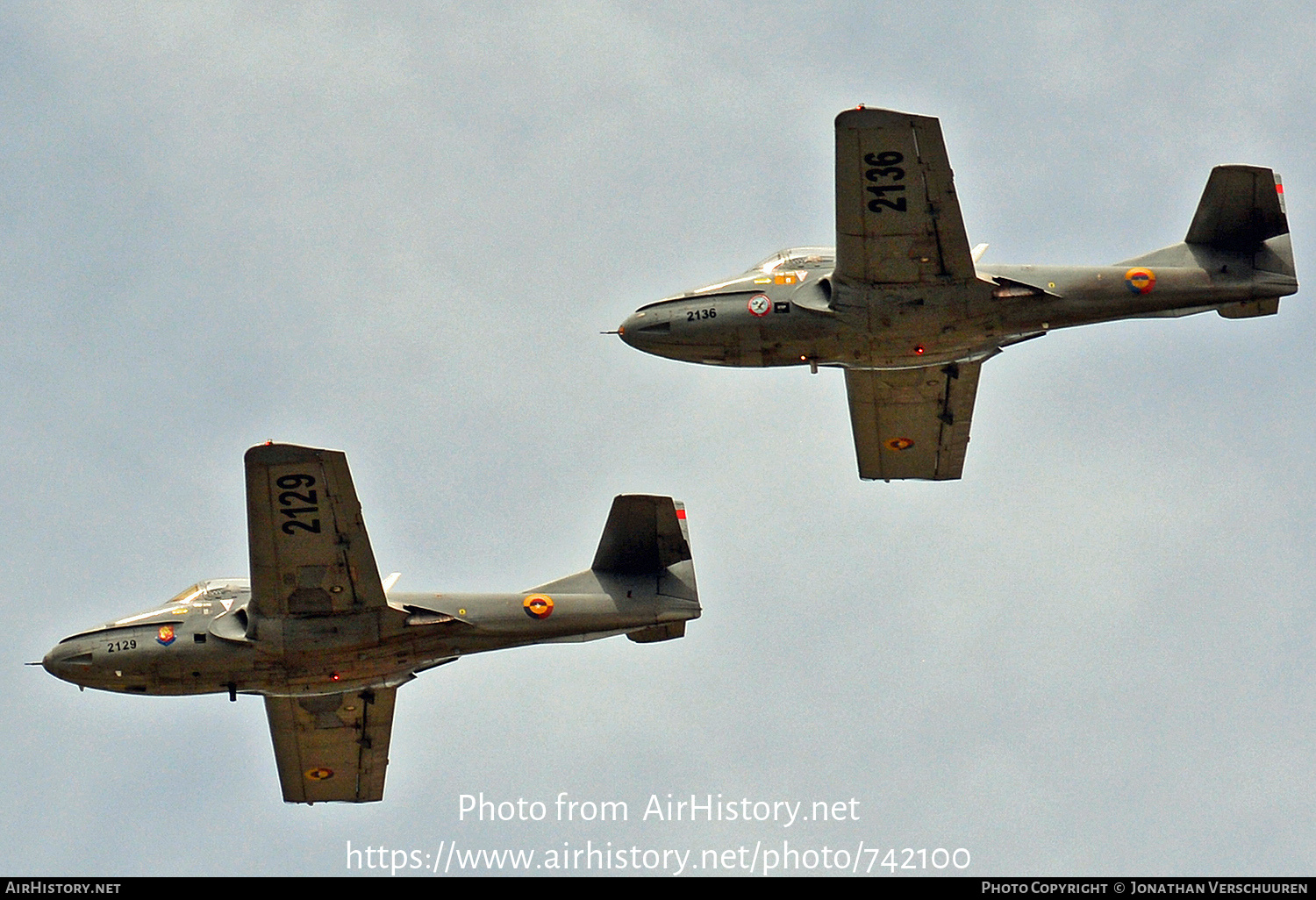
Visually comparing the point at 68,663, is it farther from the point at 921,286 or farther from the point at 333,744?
the point at 921,286

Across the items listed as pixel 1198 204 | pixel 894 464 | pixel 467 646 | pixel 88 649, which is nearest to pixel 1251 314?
pixel 1198 204

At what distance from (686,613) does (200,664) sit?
417 inches

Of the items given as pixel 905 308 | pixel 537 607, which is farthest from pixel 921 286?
pixel 537 607

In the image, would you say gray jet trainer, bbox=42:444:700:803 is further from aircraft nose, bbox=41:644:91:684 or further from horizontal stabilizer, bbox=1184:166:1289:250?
horizontal stabilizer, bbox=1184:166:1289:250

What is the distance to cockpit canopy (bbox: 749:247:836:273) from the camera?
55.0 metres

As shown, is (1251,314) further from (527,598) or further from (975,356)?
(527,598)

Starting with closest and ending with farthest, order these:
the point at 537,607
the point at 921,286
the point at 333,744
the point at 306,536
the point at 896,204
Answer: the point at 306,536 < the point at 896,204 < the point at 537,607 < the point at 921,286 < the point at 333,744

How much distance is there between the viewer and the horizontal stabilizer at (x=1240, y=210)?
176 ft

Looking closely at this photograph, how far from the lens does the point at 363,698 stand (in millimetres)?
56094

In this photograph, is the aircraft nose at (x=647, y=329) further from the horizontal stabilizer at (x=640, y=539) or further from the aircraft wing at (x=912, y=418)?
the aircraft wing at (x=912, y=418)

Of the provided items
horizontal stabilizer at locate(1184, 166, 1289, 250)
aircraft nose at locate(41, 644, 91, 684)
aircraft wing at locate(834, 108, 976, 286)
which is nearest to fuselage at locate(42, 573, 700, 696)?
aircraft nose at locate(41, 644, 91, 684)

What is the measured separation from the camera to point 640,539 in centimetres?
5397

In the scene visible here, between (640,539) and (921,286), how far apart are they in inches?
328

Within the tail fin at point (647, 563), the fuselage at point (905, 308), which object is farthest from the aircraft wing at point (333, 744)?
the fuselage at point (905, 308)
